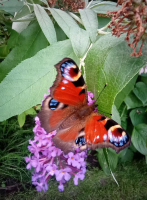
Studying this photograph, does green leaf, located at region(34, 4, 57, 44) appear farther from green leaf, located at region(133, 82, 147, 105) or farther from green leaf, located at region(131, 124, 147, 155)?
green leaf, located at region(131, 124, 147, 155)

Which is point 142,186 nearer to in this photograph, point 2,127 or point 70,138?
point 2,127

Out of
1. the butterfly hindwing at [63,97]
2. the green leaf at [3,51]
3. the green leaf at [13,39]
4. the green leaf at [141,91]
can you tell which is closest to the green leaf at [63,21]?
the butterfly hindwing at [63,97]

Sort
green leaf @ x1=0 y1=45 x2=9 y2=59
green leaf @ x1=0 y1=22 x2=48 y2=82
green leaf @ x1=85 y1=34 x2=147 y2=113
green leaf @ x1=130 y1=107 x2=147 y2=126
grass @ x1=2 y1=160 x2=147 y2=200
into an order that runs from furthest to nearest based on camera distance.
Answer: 1. grass @ x1=2 y1=160 x2=147 y2=200
2. green leaf @ x1=130 y1=107 x2=147 y2=126
3. green leaf @ x1=0 y1=45 x2=9 y2=59
4. green leaf @ x1=0 y1=22 x2=48 y2=82
5. green leaf @ x1=85 y1=34 x2=147 y2=113

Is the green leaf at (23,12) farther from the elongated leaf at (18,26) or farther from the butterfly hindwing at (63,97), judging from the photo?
the butterfly hindwing at (63,97)

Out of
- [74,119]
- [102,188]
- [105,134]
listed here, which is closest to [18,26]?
[74,119]

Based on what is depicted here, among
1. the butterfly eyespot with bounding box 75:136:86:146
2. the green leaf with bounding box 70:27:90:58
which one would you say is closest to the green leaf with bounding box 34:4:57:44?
the green leaf with bounding box 70:27:90:58

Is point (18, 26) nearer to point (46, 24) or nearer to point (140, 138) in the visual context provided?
point (46, 24)

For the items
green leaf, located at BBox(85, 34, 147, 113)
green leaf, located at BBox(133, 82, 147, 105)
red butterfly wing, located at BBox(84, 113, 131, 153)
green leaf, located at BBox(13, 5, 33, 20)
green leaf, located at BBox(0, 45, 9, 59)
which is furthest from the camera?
green leaf, located at BBox(133, 82, 147, 105)

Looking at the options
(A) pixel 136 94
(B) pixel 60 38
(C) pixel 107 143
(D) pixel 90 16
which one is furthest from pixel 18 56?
(A) pixel 136 94
